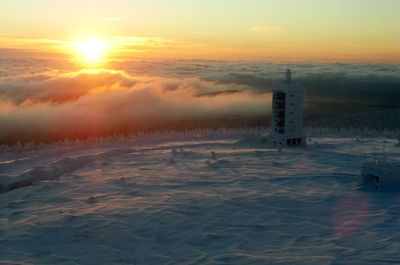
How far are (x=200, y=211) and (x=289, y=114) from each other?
1118 inches

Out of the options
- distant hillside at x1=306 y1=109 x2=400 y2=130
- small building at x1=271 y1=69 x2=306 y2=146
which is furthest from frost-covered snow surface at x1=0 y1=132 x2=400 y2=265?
distant hillside at x1=306 y1=109 x2=400 y2=130

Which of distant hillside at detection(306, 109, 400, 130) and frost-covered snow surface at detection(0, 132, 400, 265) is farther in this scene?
distant hillside at detection(306, 109, 400, 130)

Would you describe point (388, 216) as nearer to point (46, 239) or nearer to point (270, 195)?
point (270, 195)

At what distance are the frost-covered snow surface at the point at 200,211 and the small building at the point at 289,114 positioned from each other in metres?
5.85

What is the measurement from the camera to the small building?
5672 centimetres

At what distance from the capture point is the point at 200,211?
30797 mm

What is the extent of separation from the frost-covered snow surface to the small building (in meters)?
5.85

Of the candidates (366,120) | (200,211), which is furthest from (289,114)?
(366,120)

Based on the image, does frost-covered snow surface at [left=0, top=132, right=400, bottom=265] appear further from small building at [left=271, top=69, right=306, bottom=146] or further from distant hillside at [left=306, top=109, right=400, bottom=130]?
distant hillside at [left=306, top=109, right=400, bottom=130]

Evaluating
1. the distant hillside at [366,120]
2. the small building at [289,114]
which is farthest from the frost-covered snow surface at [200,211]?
the distant hillside at [366,120]

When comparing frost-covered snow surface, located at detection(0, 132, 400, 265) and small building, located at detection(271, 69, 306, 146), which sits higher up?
small building, located at detection(271, 69, 306, 146)

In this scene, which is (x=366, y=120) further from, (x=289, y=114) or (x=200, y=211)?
(x=200, y=211)

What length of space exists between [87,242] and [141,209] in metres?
5.79

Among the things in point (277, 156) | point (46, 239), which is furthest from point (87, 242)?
point (277, 156)
